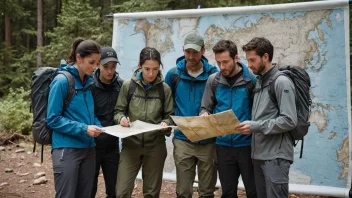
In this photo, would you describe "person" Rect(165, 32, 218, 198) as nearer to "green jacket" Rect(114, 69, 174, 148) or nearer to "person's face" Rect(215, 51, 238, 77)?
"green jacket" Rect(114, 69, 174, 148)

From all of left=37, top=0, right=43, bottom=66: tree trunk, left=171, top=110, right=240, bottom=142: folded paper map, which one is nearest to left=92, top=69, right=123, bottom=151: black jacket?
left=171, top=110, right=240, bottom=142: folded paper map

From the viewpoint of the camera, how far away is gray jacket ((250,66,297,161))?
284 centimetres

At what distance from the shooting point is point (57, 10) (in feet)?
71.9

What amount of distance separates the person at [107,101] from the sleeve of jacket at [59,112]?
26.7 inches

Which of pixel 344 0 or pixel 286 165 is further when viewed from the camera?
pixel 344 0

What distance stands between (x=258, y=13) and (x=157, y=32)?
1674 mm

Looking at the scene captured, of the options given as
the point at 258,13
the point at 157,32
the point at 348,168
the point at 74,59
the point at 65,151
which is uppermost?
the point at 258,13

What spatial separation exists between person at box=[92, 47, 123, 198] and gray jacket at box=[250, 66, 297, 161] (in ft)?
4.98

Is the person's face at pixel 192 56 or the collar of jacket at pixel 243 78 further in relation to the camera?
the person's face at pixel 192 56

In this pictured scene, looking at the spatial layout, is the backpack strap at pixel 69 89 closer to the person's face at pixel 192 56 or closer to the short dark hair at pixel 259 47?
the person's face at pixel 192 56

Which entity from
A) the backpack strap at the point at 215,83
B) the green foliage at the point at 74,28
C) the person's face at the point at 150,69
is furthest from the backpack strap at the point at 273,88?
the green foliage at the point at 74,28

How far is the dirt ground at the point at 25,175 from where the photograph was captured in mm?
5459

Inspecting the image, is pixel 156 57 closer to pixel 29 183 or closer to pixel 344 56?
pixel 344 56

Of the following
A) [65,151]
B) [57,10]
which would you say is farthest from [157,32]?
[57,10]
